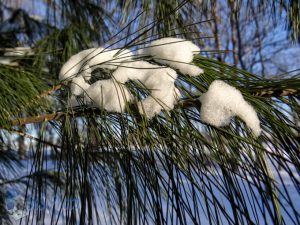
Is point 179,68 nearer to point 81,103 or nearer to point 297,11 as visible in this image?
point 81,103

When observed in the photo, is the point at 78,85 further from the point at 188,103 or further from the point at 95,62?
Answer: the point at 188,103

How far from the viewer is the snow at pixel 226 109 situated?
420 mm

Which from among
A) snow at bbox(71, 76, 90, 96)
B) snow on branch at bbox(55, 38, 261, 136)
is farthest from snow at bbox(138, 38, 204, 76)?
snow at bbox(71, 76, 90, 96)

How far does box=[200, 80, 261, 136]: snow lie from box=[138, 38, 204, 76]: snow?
0.06m

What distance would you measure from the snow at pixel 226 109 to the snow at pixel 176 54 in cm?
6

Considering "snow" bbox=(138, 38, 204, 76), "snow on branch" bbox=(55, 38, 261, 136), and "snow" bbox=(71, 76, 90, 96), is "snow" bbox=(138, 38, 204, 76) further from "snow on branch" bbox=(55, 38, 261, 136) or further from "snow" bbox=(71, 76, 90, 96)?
"snow" bbox=(71, 76, 90, 96)

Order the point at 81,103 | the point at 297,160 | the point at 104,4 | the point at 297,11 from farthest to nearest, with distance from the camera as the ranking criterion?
the point at 104,4 < the point at 297,11 < the point at 81,103 < the point at 297,160

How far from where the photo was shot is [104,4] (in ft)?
4.72

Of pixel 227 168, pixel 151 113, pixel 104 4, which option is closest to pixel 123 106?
pixel 151 113

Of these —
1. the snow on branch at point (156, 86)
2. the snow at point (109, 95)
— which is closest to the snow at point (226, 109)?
the snow on branch at point (156, 86)

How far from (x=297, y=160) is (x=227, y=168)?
0.08m

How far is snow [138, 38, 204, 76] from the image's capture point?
1.61 ft

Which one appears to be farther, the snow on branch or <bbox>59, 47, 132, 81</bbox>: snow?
<bbox>59, 47, 132, 81</bbox>: snow

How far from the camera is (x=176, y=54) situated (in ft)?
1.63
